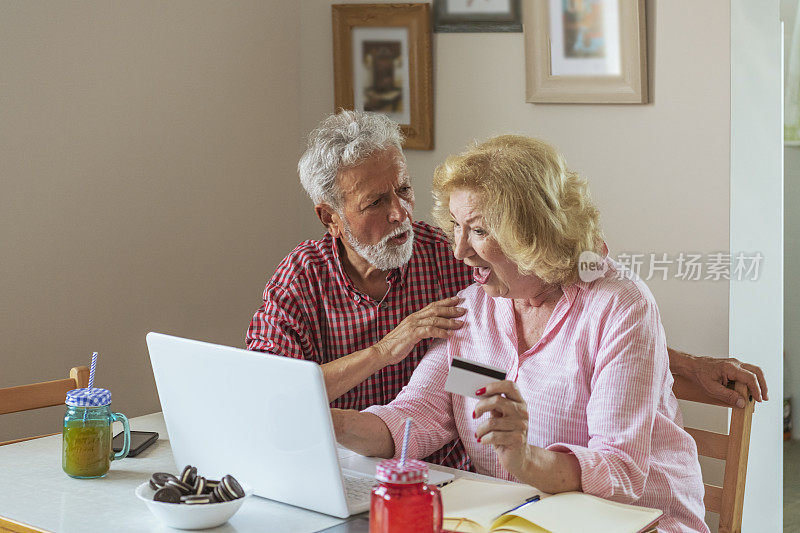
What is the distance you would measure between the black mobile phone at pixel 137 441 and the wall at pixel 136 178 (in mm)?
843

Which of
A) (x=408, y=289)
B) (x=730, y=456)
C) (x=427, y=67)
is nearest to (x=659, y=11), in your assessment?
(x=427, y=67)

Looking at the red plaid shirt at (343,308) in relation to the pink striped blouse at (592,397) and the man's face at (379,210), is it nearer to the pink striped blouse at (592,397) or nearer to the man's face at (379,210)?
the man's face at (379,210)

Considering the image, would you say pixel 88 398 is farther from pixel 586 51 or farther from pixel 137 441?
pixel 586 51

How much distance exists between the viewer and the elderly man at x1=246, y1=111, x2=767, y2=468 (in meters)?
2.15

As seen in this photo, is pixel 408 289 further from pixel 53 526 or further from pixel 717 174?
pixel 53 526

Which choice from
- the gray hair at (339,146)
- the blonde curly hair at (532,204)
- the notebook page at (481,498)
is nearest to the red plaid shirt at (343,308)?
the gray hair at (339,146)

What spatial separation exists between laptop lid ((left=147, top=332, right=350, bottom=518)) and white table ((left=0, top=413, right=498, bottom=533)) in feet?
0.16

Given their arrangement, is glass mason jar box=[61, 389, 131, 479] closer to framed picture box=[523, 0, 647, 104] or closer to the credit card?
the credit card

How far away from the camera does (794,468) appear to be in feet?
8.13

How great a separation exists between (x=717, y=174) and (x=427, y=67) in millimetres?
989

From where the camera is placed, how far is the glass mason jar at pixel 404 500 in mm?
1182

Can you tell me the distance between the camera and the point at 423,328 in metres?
1.91

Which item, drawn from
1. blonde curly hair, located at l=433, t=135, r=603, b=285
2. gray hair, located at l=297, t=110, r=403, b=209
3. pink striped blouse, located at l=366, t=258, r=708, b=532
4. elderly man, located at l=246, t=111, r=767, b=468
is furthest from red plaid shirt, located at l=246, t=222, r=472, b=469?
blonde curly hair, located at l=433, t=135, r=603, b=285

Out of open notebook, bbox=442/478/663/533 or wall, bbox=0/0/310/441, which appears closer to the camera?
open notebook, bbox=442/478/663/533
